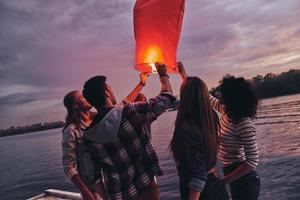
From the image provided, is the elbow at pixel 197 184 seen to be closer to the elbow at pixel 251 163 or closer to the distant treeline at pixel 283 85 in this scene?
the elbow at pixel 251 163

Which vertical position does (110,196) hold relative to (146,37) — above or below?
below

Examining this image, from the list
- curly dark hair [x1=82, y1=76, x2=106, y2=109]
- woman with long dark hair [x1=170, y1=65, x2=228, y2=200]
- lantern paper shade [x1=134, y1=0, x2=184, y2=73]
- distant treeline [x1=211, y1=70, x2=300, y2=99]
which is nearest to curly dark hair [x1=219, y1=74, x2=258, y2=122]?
woman with long dark hair [x1=170, y1=65, x2=228, y2=200]

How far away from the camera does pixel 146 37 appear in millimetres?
3395

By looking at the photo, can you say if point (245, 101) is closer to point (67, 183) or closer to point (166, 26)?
point (166, 26)

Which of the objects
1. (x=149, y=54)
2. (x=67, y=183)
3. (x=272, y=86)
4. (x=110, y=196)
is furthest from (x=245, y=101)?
(x=272, y=86)

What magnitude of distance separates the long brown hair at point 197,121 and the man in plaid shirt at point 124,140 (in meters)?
0.28

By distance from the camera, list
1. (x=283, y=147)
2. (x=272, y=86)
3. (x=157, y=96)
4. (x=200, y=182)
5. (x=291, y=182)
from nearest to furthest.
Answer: (x=200, y=182) → (x=157, y=96) → (x=291, y=182) → (x=283, y=147) → (x=272, y=86)

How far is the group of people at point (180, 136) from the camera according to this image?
9.14 feet

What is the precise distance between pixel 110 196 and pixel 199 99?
1.25m

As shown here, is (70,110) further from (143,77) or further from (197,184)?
(197,184)

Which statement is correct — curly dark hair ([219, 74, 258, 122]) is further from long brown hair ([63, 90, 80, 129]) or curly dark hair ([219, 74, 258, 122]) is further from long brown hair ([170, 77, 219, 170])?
long brown hair ([63, 90, 80, 129])

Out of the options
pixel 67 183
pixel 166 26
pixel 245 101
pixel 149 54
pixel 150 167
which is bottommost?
pixel 67 183

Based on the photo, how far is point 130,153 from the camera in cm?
310

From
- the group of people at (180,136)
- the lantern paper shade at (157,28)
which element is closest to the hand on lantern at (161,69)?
the group of people at (180,136)
